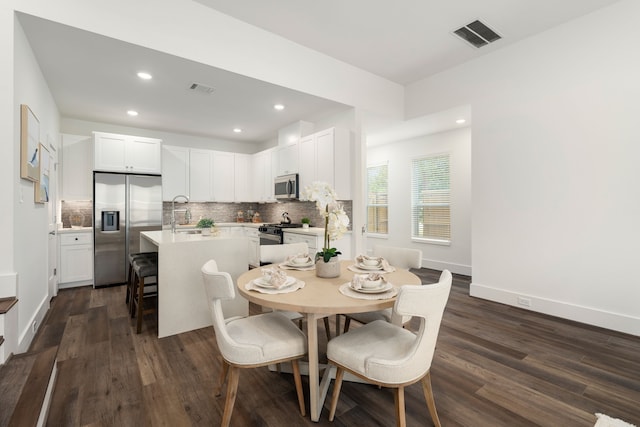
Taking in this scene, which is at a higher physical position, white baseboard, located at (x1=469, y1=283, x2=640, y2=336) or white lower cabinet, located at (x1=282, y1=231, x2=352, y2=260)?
white lower cabinet, located at (x1=282, y1=231, x2=352, y2=260)

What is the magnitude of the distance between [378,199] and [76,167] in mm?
5737

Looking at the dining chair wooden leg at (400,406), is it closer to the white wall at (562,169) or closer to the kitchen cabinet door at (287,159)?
the white wall at (562,169)

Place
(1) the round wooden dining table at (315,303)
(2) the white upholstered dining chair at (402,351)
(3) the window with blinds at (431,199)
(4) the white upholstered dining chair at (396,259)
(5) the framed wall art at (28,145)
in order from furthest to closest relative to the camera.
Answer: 1. (3) the window with blinds at (431,199)
2. (5) the framed wall art at (28,145)
3. (4) the white upholstered dining chair at (396,259)
4. (1) the round wooden dining table at (315,303)
5. (2) the white upholstered dining chair at (402,351)

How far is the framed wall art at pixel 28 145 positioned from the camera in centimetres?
235

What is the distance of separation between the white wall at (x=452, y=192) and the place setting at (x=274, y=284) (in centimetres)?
430

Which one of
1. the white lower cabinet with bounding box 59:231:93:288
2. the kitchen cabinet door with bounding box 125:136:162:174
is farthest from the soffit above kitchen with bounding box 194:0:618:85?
the white lower cabinet with bounding box 59:231:93:288

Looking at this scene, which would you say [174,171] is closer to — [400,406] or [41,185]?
[41,185]

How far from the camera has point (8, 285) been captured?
2.13m

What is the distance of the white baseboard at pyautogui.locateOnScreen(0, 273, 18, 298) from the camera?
211cm

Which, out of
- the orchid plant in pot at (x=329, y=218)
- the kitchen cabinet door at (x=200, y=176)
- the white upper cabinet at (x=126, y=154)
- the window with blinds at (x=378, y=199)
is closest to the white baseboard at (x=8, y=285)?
the orchid plant in pot at (x=329, y=218)

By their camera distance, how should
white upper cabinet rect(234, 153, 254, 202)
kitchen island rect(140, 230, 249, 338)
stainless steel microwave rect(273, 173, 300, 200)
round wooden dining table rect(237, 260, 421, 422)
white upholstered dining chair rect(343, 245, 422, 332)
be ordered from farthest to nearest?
white upper cabinet rect(234, 153, 254, 202) < stainless steel microwave rect(273, 173, 300, 200) < kitchen island rect(140, 230, 249, 338) < white upholstered dining chair rect(343, 245, 422, 332) < round wooden dining table rect(237, 260, 421, 422)

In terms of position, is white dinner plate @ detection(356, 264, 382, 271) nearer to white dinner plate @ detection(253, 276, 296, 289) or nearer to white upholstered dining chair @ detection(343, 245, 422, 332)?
white upholstered dining chair @ detection(343, 245, 422, 332)

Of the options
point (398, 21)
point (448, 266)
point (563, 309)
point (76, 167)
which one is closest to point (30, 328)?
point (76, 167)

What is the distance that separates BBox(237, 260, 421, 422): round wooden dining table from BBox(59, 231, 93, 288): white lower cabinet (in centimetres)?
401
